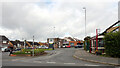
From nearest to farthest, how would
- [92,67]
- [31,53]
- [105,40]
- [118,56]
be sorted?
1. [92,67]
2. [118,56]
3. [105,40]
4. [31,53]

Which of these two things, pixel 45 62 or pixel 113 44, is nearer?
pixel 45 62

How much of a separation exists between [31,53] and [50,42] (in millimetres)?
42869

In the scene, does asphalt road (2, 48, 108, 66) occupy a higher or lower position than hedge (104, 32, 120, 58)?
lower

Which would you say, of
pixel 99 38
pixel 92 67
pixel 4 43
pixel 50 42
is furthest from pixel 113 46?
pixel 4 43

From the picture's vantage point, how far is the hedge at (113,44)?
52.6ft

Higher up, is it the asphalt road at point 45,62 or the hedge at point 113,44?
the hedge at point 113,44

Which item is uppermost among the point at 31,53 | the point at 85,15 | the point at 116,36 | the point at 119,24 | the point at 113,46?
the point at 85,15

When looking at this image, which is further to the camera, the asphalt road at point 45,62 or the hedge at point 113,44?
the hedge at point 113,44

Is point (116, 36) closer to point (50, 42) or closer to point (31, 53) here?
point (31, 53)

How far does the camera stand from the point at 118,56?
1595 centimetres

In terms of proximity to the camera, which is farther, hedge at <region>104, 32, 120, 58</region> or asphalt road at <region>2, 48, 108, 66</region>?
hedge at <region>104, 32, 120, 58</region>

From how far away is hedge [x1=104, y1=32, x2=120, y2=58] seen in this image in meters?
16.0

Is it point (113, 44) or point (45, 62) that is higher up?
point (113, 44)

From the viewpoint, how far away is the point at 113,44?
53.4ft
